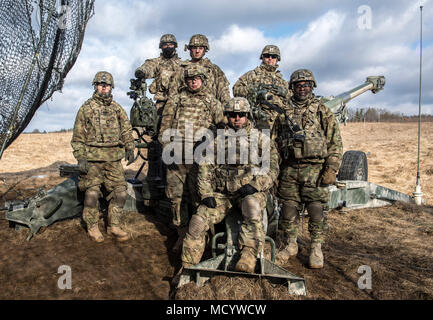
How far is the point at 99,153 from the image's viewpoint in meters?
5.13

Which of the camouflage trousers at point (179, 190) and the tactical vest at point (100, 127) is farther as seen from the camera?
the tactical vest at point (100, 127)

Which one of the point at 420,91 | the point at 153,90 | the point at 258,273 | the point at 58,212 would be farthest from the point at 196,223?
the point at 420,91

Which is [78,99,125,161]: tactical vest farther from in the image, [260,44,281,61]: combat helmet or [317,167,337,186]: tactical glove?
[317,167,337,186]: tactical glove

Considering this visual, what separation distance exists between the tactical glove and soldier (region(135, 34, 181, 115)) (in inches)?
119

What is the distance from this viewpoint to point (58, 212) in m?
5.36

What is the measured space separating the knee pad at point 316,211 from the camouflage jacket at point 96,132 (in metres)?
2.80

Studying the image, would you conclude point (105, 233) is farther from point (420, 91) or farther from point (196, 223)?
point (420, 91)

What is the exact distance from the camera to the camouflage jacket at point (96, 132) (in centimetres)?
Result: 509

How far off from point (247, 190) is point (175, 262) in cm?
130

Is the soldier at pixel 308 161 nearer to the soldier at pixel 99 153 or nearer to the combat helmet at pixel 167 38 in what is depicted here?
the soldier at pixel 99 153

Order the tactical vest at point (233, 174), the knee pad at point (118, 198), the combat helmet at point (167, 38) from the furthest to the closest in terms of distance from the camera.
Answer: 1. the combat helmet at point (167, 38)
2. the knee pad at point (118, 198)
3. the tactical vest at point (233, 174)

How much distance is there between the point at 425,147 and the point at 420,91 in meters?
7.45

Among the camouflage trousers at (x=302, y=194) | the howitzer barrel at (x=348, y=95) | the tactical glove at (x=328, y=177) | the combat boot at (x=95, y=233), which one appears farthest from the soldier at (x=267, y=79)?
the combat boot at (x=95, y=233)

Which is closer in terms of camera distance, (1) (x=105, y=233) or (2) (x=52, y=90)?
(2) (x=52, y=90)
